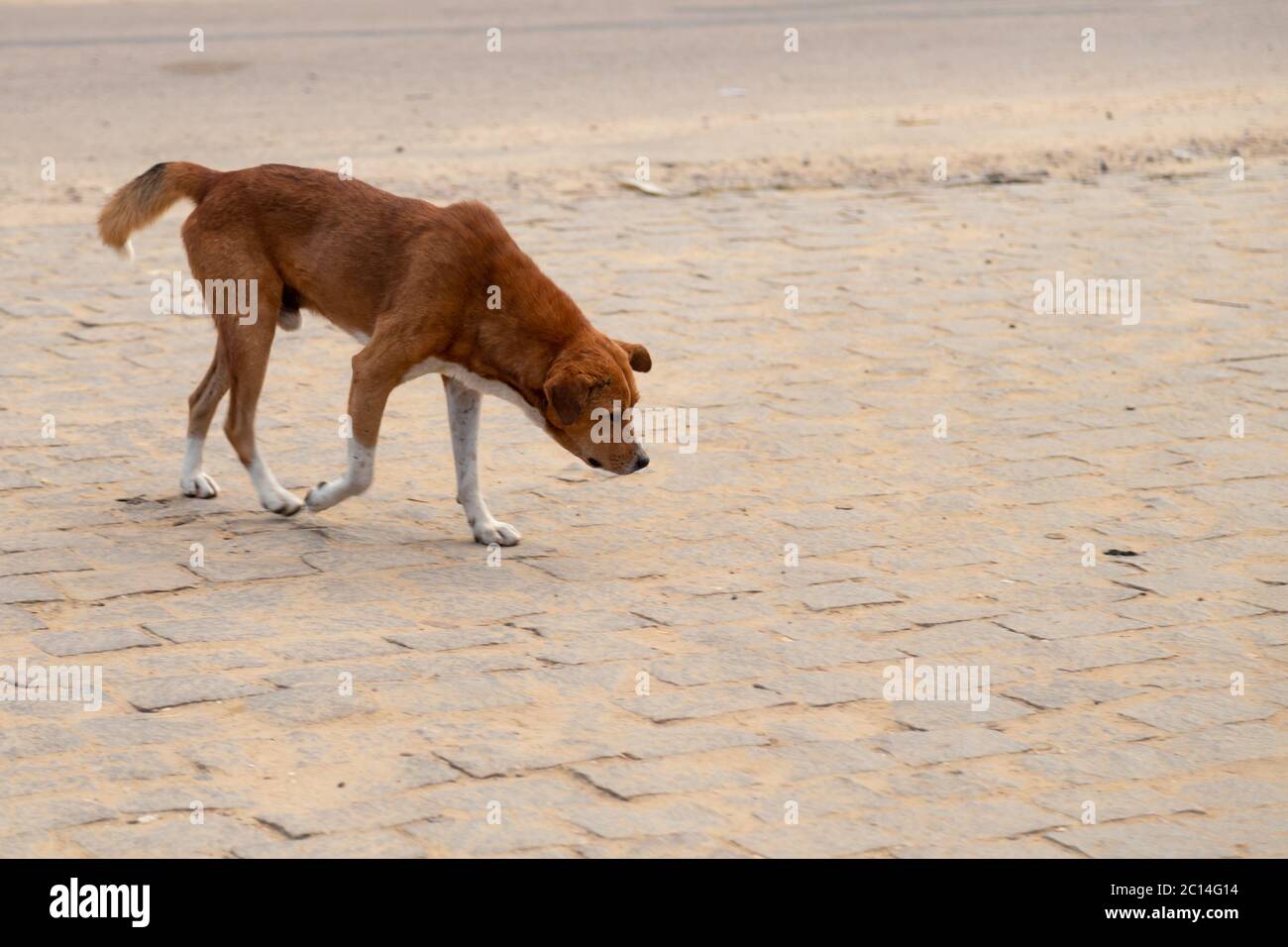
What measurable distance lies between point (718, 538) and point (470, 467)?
104 centimetres

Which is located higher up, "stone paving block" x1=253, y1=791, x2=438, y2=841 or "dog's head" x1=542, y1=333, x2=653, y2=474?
"dog's head" x1=542, y1=333, x2=653, y2=474

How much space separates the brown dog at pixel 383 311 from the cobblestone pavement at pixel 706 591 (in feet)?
1.29

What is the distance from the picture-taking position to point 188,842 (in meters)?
4.54

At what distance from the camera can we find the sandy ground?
490 centimetres

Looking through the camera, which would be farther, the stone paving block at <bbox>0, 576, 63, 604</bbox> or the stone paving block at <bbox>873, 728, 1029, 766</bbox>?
the stone paving block at <bbox>0, 576, 63, 604</bbox>

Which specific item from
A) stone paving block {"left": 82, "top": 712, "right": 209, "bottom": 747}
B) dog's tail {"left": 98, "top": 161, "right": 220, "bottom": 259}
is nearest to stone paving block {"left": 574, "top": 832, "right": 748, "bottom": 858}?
stone paving block {"left": 82, "top": 712, "right": 209, "bottom": 747}

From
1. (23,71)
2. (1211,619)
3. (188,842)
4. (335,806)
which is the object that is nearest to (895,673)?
(1211,619)

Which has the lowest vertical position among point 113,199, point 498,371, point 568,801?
point 568,801

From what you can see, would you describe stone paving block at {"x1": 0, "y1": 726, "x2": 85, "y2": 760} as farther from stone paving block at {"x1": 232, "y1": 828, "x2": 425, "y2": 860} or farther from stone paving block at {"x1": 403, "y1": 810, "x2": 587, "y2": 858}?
stone paving block at {"x1": 403, "y1": 810, "x2": 587, "y2": 858}

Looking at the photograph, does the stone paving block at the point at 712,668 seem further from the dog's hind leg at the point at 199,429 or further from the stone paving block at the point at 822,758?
the dog's hind leg at the point at 199,429

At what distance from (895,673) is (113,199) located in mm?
3931

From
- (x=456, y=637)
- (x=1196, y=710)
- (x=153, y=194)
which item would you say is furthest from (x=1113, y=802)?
(x=153, y=194)

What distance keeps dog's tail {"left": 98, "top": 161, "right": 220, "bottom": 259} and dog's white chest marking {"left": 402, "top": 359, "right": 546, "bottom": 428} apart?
1313 mm

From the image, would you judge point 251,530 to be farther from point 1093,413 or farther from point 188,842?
point 1093,413
